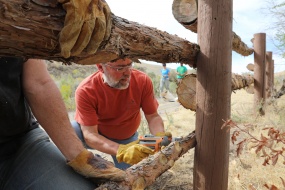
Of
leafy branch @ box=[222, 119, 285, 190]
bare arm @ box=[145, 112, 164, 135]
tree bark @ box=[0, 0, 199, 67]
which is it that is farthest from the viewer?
bare arm @ box=[145, 112, 164, 135]

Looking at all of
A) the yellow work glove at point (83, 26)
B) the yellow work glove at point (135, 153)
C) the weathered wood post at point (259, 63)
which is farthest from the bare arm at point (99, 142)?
the weathered wood post at point (259, 63)

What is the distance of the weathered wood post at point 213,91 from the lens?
65.6 inches

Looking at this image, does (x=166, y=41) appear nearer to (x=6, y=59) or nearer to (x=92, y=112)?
(x=6, y=59)

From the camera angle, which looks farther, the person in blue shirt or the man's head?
the person in blue shirt

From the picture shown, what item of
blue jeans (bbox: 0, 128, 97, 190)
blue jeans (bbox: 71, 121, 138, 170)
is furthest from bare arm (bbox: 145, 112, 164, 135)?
blue jeans (bbox: 0, 128, 97, 190)

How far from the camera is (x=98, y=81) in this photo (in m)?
2.76

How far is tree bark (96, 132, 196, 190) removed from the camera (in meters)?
1.40

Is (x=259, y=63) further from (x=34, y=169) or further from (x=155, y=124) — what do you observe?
(x=34, y=169)

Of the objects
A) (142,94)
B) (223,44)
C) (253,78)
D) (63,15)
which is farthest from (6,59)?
(253,78)

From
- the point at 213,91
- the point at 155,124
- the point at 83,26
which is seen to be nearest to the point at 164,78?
the point at 155,124

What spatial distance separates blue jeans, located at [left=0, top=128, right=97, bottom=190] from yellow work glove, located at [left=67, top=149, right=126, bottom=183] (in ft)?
0.15

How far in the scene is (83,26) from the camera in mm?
818

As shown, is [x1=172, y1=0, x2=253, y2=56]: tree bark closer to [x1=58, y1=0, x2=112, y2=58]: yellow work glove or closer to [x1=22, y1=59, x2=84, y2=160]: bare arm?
[x1=22, y1=59, x2=84, y2=160]: bare arm

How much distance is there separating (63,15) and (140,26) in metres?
0.53
